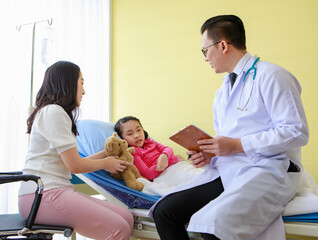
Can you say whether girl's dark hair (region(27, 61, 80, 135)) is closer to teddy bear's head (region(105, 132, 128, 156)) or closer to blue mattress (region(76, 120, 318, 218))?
teddy bear's head (region(105, 132, 128, 156))

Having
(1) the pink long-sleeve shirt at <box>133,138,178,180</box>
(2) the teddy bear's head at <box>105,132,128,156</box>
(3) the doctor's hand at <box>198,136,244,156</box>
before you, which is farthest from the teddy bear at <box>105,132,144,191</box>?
(3) the doctor's hand at <box>198,136,244,156</box>

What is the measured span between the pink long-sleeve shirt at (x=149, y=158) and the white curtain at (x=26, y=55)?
90 centimetres

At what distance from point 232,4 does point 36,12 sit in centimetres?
172

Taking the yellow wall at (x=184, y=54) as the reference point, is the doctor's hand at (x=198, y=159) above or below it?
below

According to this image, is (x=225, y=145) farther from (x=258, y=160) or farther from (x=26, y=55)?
(x=26, y=55)

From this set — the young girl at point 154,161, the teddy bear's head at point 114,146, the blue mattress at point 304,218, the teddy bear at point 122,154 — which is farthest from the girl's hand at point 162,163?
the blue mattress at point 304,218

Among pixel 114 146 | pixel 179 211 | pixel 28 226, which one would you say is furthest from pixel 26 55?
pixel 179 211

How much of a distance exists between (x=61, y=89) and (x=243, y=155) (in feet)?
3.24

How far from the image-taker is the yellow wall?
2.67m

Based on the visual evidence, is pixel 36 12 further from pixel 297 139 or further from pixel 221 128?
pixel 297 139

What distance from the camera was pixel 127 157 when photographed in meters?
2.03

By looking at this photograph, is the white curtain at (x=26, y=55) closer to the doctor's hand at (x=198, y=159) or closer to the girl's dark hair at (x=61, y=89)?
the girl's dark hair at (x=61, y=89)

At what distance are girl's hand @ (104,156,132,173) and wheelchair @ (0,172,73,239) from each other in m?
0.40

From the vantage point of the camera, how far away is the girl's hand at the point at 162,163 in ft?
7.37
